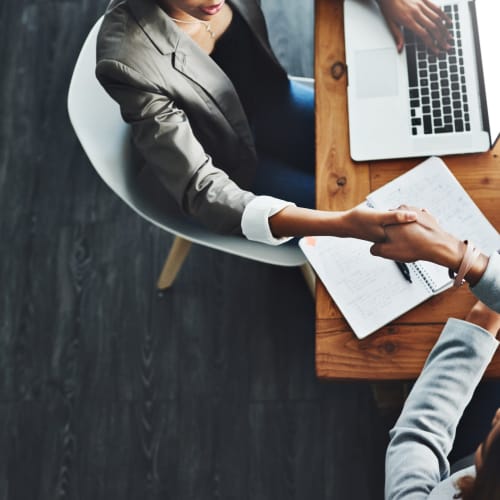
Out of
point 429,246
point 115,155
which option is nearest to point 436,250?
point 429,246

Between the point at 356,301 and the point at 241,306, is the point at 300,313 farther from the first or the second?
the point at 356,301

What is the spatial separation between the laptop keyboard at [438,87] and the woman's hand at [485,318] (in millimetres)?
353

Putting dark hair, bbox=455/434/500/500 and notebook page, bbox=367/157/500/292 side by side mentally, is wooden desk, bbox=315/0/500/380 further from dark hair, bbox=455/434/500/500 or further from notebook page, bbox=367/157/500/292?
dark hair, bbox=455/434/500/500

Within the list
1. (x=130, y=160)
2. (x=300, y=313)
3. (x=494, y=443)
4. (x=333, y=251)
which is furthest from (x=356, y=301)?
(x=300, y=313)

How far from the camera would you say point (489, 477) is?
0.95 metres

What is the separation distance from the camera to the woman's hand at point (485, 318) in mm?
1154

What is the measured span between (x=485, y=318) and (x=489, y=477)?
0.31m

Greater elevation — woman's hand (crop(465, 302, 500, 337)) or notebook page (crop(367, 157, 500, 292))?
notebook page (crop(367, 157, 500, 292))

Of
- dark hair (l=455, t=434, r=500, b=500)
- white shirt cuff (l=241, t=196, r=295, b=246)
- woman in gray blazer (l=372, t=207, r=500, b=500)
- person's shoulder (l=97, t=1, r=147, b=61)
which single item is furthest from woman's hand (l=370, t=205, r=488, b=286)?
person's shoulder (l=97, t=1, r=147, b=61)

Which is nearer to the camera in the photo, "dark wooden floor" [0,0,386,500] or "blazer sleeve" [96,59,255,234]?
"blazer sleeve" [96,59,255,234]

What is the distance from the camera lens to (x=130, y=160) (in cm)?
141

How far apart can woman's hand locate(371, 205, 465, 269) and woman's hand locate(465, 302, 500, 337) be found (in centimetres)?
9

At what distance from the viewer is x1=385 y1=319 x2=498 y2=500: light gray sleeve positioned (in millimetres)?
1135

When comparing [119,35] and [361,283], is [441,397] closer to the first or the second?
[361,283]
